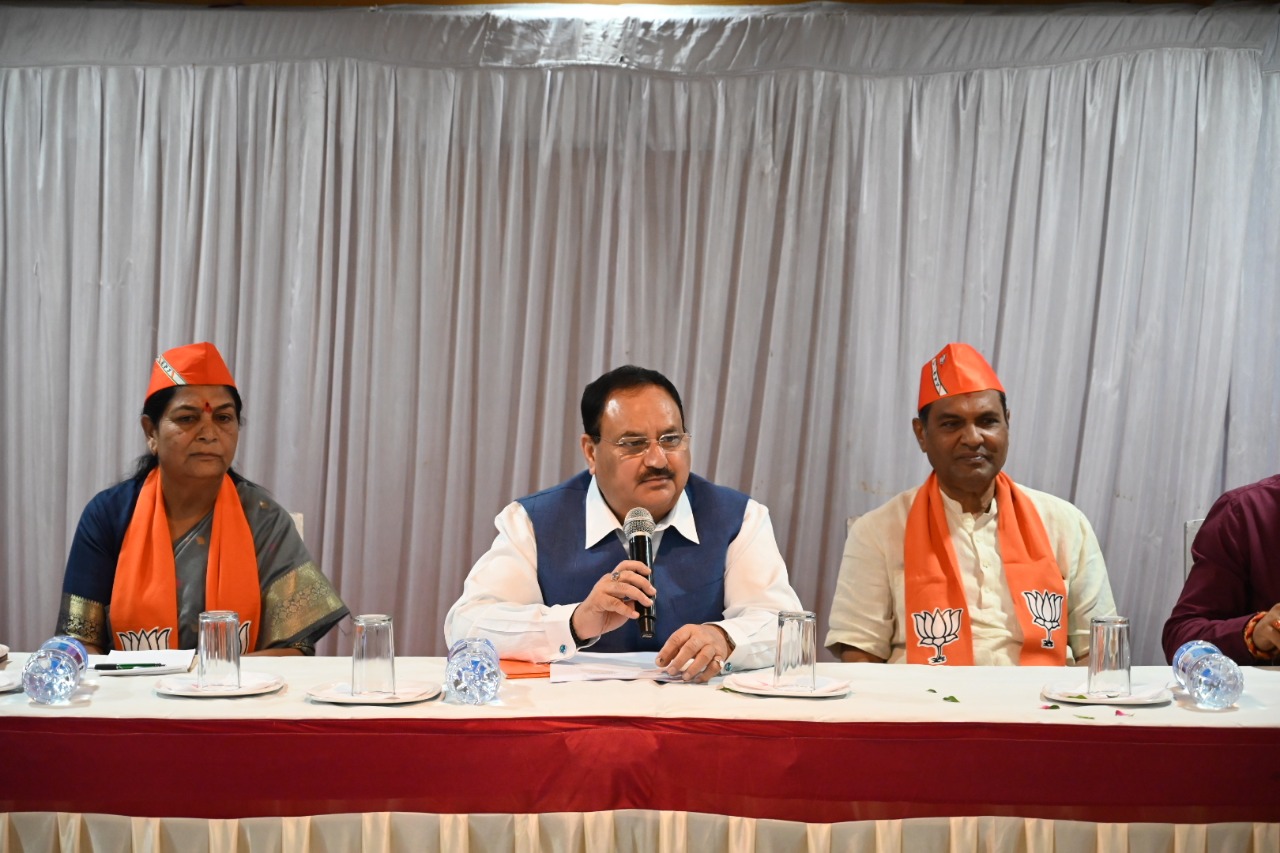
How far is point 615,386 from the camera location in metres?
2.65

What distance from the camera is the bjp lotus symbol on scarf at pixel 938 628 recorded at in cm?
306

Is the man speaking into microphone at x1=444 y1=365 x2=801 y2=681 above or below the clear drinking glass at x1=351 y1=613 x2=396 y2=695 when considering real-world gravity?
above

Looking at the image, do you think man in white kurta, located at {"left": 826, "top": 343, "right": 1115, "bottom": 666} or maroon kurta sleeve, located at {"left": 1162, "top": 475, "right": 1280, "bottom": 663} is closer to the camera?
maroon kurta sleeve, located at {"left": 1162, "top": 475, "right": 1280, "bottom": 663}

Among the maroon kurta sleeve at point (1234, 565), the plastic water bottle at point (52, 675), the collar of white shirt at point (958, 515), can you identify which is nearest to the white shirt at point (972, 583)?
the collar of white shirt at point (958, 515)

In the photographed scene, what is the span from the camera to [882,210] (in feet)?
13.3

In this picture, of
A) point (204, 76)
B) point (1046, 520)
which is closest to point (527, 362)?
Result: point (204, 76)

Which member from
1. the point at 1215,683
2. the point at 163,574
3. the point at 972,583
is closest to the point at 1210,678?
the point at 1215,683

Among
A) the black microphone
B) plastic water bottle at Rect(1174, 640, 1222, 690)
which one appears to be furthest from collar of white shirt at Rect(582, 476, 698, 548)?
plastic water bottle at Rect(1174, 640, 1222, 690)

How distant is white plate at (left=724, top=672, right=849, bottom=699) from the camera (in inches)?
77.9

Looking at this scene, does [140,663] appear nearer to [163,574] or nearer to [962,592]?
[163,574]

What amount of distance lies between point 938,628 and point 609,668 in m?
1.19

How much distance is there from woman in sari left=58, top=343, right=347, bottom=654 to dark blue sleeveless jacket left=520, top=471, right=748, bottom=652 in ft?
2.23

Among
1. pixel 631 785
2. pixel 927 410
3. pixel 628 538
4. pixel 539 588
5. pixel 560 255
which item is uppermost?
pixel 560 255

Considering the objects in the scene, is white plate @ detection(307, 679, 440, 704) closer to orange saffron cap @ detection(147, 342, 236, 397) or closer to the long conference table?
the long conference table
